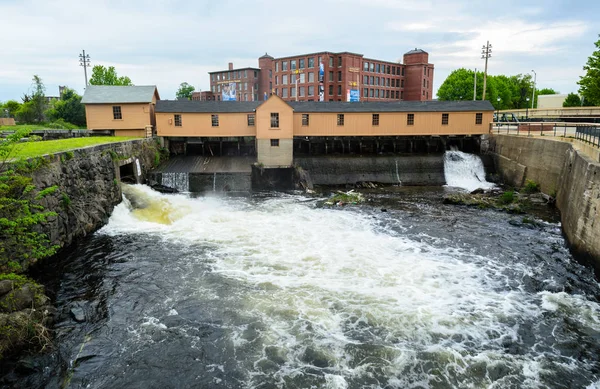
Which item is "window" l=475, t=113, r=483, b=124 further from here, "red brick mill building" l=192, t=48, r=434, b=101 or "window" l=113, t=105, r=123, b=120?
"red brick mill building" l=192, t=48, r=434, b=101

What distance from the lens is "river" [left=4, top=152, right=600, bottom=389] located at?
8.96 metres

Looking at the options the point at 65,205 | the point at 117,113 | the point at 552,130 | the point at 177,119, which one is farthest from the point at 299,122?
the point at 65,205

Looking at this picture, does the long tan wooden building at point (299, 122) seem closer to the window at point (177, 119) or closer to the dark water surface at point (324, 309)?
the window at point (177, 119)

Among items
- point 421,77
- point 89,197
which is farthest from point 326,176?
point 421,77

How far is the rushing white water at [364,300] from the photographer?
9.33 metres

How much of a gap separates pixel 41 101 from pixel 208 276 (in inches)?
1671

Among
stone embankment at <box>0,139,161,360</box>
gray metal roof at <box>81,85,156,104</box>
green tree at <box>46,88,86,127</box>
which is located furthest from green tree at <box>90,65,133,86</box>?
stone embankment at <box>0,139,161,360</box>

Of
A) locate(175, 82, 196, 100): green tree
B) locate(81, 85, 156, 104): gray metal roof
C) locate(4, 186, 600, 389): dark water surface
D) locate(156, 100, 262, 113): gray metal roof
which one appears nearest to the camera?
locate(4, 186, 600, 389): dark water surface

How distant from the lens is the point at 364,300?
1206 centimetres

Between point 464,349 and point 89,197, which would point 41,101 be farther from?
point 464,349

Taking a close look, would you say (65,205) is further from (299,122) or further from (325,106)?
(325,106)

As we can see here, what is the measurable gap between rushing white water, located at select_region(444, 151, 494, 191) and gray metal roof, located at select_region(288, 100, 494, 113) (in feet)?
12.9

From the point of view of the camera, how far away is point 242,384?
862 centimetres

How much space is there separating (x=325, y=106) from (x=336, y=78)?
161 ft
